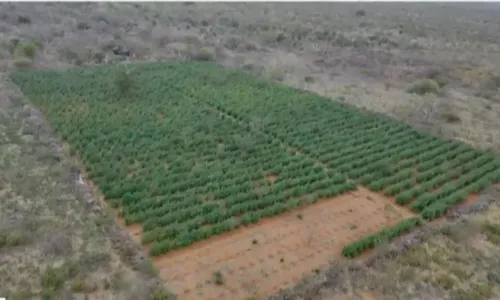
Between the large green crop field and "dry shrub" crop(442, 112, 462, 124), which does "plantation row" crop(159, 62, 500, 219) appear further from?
"dry shrub" crop(442, 112, 462, 124)

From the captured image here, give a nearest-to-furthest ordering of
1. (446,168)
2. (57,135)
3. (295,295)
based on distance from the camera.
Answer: (295,295), (446,168), (57,135)

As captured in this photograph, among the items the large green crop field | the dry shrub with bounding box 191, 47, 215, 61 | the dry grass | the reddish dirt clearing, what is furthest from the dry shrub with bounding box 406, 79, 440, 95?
the dry grass

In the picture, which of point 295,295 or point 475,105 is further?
point 475,105

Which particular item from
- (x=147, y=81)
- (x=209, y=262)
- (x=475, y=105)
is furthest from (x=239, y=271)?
(x=475, y=105)

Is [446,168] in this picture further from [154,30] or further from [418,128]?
[154,30]

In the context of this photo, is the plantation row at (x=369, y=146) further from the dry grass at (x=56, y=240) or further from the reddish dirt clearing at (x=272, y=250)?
the dry grass at (x=56, y=240)

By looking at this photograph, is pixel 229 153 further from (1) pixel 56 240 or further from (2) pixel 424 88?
(2) pixel 424 88

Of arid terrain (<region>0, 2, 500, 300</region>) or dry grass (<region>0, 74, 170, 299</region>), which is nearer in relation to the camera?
dry grass (<region>0, 74, 170, 299</region>)
